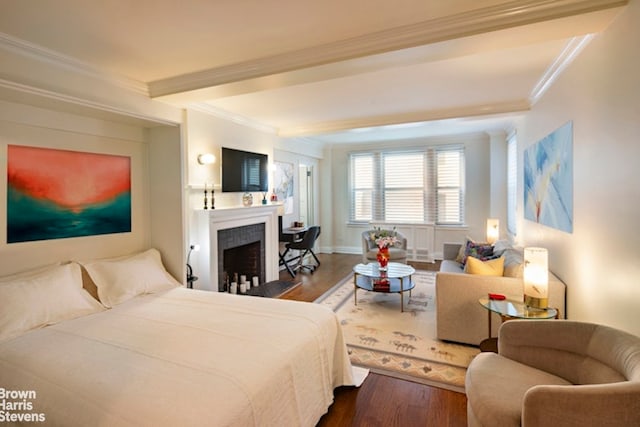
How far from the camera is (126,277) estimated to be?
2854mm

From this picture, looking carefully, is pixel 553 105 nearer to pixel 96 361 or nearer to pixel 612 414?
pixel 612 414

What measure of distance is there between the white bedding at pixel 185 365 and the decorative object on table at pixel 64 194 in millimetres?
914

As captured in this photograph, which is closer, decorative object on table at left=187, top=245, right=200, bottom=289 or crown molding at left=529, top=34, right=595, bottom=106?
crown molding at left=529, top=34, right=595, bottom=106

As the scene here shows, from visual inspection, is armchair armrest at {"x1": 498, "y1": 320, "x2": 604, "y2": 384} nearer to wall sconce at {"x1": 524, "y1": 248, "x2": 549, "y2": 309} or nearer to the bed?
wall sconce at {"x1": 524, "y1": 248, "x2": 549, "y2": 309}

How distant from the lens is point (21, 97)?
2365mm

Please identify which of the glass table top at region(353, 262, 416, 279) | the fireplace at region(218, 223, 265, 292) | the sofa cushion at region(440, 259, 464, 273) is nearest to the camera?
the glass table top at region(353, 262, 416, 279)

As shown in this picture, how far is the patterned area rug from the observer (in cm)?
262

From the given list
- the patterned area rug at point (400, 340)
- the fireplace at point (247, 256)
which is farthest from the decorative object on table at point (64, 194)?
the patterned area rug at point (400, 340)

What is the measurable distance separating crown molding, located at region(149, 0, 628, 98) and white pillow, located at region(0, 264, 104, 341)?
71.6 inches

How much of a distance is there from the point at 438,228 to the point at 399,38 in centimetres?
525

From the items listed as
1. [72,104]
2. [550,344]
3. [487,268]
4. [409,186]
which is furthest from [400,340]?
[409,186]

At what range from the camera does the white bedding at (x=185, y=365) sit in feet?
4.52

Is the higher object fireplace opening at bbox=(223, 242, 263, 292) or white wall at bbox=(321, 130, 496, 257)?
white wall at bbox=(321, 130, 496, 257)

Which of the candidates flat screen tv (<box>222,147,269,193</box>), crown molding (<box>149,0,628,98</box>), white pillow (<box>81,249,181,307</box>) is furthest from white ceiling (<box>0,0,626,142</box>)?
white pillow (<box>81,249,181,307</box>)
